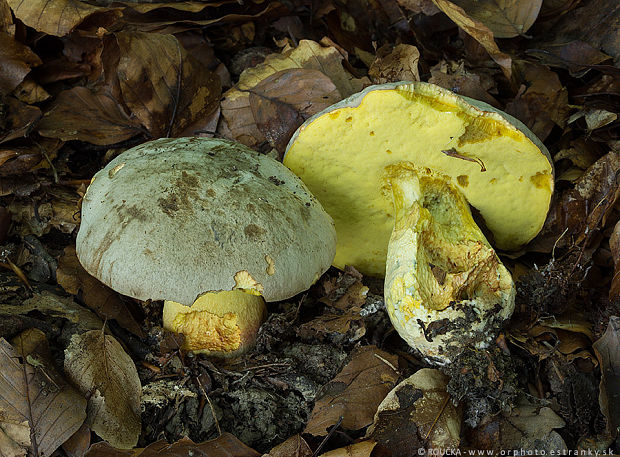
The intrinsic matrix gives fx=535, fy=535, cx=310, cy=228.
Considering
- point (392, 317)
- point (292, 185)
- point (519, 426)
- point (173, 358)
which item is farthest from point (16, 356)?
point (519, 426)

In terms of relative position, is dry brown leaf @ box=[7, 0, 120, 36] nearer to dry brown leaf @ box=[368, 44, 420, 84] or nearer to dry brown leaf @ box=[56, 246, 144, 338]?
dry brown leaf @ box=[56, 246, 144, 338]

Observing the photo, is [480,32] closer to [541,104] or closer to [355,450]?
[541,104]

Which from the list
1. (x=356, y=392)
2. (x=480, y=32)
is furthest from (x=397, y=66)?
(x=356, y=392)

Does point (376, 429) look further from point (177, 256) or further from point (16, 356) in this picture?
point (16, 356)

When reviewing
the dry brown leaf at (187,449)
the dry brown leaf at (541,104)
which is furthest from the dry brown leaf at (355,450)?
the dry brown leaf at (541,104)

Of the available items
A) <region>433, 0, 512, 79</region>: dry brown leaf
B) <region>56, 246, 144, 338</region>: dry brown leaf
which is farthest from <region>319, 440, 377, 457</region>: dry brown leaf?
<region>433, 0, 512, 79</region>: dry brown leaf

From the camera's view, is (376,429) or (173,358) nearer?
(376,429)
